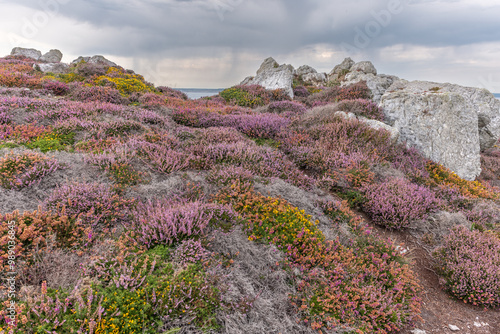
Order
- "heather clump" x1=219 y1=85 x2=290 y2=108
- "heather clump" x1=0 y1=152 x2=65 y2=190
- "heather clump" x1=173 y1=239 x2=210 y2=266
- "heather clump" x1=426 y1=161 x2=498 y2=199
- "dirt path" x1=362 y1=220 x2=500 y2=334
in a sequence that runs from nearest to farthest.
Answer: "heather clump" x1=173 y1=239 x2=210 y2=266
"dirt path" x1=362 y1=220 x2=500 y2=334
"heather clump" x1=0 y1=152 x2=65 y2=190
"heather clump" x1=426 y1=161 x2=498 y2=199
"heather clump" x1=219 y1=85 x2=290 y2=108

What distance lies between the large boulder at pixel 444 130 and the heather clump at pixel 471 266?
5882mm

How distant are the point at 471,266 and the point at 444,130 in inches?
315

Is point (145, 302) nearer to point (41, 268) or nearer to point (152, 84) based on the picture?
point (41, 268)

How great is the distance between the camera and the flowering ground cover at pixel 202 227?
310 cm

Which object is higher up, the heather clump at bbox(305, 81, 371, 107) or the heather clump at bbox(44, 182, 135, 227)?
the heather clump at bbox(305, 81, 371, 107)

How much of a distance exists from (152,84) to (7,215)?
20229 mm

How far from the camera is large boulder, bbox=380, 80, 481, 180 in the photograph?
1101 cm

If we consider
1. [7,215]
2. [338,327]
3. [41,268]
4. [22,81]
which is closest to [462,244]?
[338,327]

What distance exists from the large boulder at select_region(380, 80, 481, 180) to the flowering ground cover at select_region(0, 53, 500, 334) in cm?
158

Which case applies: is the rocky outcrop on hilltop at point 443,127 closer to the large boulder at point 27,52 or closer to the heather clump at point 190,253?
the heather clump at point 190,253

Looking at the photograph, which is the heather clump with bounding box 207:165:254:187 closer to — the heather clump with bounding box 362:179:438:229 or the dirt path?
the heather clump with bounding box 362:179:438:229

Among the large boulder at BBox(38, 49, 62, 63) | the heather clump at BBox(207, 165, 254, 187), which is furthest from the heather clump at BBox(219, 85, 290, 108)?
the large boulder at BBox(38, 49, 62, 63)

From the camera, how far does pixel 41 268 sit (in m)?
3.32

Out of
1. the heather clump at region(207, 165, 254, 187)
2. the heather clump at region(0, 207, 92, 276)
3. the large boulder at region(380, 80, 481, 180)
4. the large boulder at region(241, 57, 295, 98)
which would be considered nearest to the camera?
the heather clump at region(0, 207, 92, 276)
